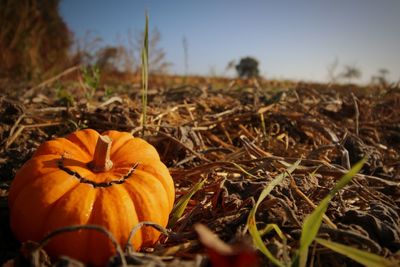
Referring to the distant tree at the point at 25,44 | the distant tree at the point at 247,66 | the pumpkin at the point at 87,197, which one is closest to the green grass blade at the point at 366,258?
the pumpkin at the point at 87,197

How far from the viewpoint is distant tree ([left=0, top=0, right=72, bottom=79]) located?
10773 mm

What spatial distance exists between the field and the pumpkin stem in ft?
1.43

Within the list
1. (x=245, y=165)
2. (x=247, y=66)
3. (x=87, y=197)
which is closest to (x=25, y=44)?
(x=245, y=165)

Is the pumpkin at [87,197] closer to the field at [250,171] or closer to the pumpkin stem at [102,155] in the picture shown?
the pumpkin stem at [102,155]

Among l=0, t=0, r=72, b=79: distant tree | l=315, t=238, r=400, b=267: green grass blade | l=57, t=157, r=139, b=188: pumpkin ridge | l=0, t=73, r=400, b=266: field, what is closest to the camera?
l=315, t=238, r=400, b=267: green grass blade

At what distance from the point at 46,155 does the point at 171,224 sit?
716 millimetres

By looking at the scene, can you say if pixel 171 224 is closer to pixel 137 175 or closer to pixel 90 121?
pixel 137 175

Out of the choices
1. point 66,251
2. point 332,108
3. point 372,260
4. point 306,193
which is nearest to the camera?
point 372,260

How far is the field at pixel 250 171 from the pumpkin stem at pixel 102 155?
437mm

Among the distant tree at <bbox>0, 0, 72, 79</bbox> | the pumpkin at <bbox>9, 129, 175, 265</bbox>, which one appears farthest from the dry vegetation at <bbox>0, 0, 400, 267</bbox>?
the distant tree at <bbox>0, 0, 72, 79</bbox>

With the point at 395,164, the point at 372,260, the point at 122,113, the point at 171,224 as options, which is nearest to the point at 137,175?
the point at 171,224

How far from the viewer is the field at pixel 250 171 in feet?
3.83

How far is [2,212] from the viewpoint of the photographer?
1537 millimetres

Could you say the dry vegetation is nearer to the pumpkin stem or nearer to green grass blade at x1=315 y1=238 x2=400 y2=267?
green grass blade at x1=315 y1=238 x2=400 y2=267
